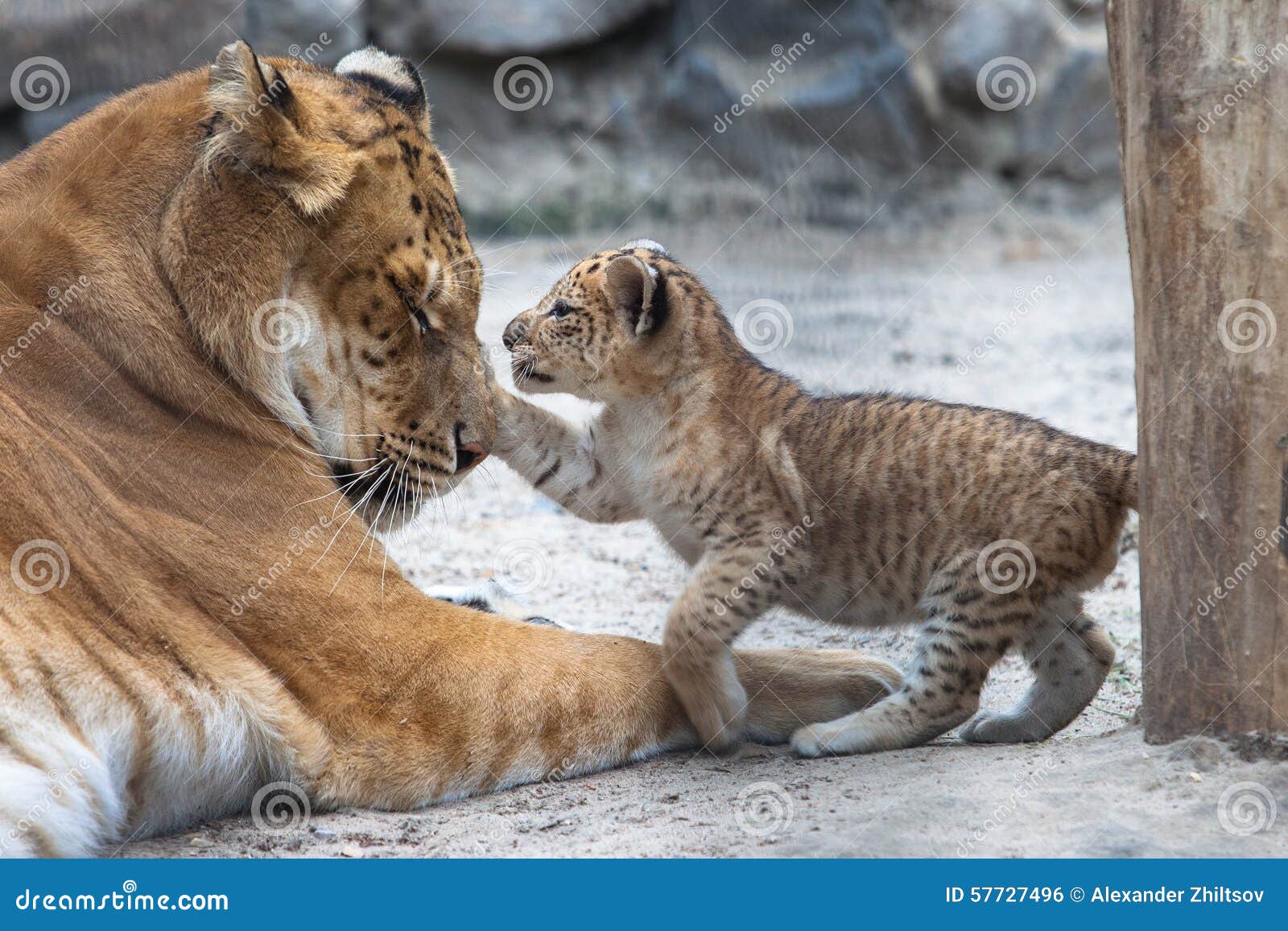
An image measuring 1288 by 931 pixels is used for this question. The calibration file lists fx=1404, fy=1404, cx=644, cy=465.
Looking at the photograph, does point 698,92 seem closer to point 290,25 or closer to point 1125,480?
point 290,25

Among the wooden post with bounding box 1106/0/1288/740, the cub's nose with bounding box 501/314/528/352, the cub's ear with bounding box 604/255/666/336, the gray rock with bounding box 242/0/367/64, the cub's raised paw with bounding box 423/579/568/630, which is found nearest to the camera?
the wooden post with bounding box 1106/0/1288/740

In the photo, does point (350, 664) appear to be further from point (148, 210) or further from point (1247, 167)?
point (1247, 167)

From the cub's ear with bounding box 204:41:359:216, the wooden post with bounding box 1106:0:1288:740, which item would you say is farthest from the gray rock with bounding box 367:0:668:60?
the wooden post with bounding box 1106:0:1288:740

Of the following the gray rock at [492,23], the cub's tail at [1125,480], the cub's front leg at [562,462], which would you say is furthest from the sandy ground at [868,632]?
the gray rock at [492,23]

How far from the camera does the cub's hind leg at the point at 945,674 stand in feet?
11.5

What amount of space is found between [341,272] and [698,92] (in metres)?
8.18

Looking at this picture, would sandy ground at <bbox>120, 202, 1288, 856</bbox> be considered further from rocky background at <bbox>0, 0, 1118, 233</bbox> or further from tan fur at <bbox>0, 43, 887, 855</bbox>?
rocky background at <bbox>0, 0, 1118, 233</bbox>

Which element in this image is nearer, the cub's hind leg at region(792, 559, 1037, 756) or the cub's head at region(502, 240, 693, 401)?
the cub's hind leg at region(792, 559, 1037, 756)

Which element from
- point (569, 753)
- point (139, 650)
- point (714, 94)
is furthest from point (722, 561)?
point (714, 94)

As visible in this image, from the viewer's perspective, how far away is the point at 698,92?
11.0 m

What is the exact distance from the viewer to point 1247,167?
2.82m

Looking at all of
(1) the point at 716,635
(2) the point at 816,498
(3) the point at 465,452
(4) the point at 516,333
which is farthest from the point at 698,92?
(1) the point at 716,635

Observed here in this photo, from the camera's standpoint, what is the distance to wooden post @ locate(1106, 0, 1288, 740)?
9.20ft

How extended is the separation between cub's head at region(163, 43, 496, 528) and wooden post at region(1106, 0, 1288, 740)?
5.34ft
